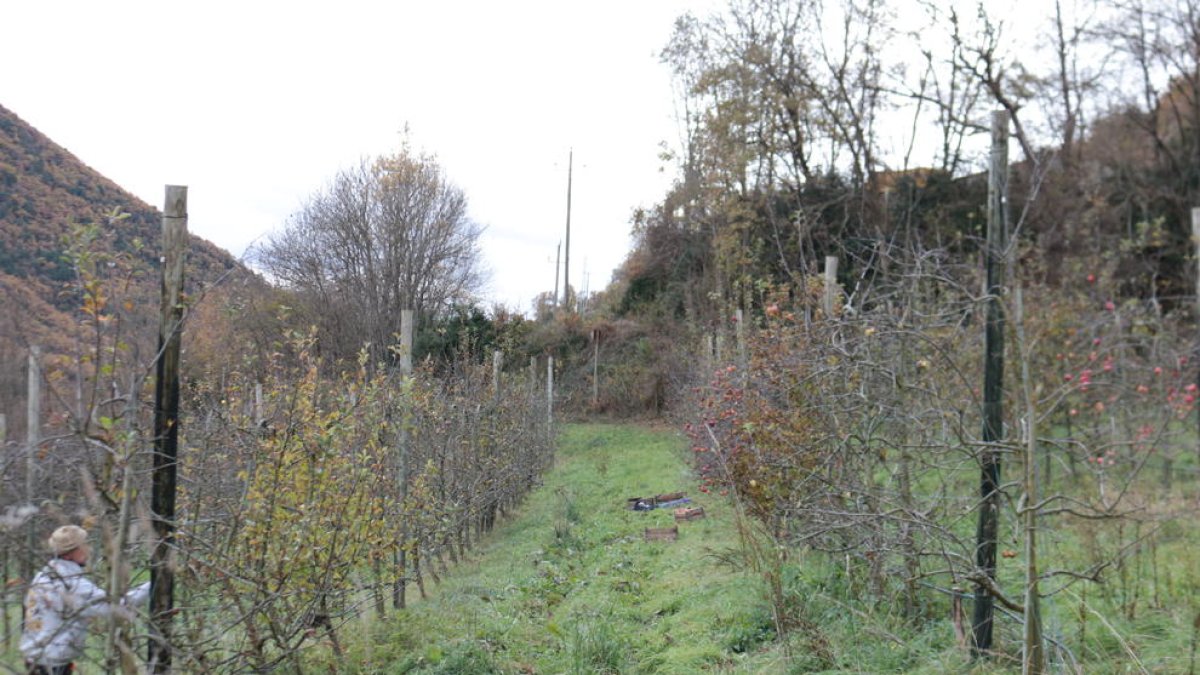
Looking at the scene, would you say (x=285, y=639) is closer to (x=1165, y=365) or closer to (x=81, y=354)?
(x=81, y=354)

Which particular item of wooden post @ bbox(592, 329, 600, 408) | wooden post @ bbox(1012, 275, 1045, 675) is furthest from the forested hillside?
wooden post @ bbox(592, 329, 600, 408)

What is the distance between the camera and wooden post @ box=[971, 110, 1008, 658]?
12.5ft

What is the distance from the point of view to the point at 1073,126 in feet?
68.6

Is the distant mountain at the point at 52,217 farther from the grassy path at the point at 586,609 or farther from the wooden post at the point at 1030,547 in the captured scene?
the wooden post at the point at 1030,547

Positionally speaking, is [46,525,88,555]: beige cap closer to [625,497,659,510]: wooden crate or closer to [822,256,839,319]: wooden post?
[822,256,839,319]: wooden post

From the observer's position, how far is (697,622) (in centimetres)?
569

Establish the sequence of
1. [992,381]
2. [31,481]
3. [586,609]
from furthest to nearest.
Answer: [586,609]
[992,381]
[31,481]

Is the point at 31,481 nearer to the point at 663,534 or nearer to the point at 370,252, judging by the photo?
the point at 663,534

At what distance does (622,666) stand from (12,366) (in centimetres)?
378

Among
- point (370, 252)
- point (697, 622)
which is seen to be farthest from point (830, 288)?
point (370, 252)

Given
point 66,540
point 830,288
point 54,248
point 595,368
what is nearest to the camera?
point 54,248

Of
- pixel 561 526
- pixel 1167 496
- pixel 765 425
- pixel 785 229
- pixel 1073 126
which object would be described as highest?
pixel 1073 126

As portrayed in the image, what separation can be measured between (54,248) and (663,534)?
277 inches

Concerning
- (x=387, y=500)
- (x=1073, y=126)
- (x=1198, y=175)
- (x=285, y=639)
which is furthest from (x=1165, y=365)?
(x=1198, y=175)
